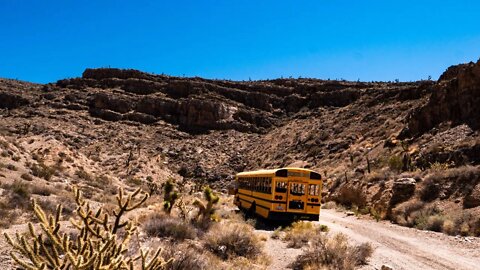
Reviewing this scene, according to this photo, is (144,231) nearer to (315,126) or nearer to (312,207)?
(312,207)

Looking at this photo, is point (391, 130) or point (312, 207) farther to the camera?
point (391, 130)

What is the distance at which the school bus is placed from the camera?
19.0 metres

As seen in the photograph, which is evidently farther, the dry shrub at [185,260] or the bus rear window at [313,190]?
the bus rear window at [313,190]

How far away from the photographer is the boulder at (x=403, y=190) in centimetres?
2370

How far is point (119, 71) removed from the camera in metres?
86.1

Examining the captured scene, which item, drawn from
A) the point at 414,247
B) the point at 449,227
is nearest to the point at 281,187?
the point at 414,247

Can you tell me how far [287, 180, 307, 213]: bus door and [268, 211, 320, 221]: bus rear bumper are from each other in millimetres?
245

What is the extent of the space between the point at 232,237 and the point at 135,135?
178ft

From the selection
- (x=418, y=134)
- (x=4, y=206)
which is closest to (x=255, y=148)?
(x=418, y=134)

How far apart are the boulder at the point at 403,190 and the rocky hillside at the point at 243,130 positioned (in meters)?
0.08

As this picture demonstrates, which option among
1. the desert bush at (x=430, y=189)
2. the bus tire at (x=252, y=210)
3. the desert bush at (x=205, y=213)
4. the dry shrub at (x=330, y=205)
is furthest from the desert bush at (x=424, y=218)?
the dry shrub at (x=330, y=205)

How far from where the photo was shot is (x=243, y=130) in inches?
2844

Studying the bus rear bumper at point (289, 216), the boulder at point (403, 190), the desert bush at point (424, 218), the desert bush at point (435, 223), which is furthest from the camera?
the boulder at point (403, 190)

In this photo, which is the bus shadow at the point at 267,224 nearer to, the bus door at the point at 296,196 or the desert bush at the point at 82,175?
the bus door at the point at 296,196
